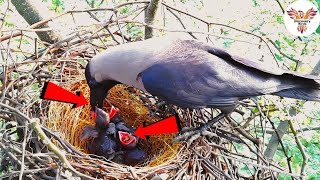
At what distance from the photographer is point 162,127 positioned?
7.63 feet

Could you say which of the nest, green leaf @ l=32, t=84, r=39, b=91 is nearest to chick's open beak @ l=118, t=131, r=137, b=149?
the nest

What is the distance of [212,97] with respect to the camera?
81.9 inches

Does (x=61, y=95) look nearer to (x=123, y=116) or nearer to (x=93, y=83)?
(x=93, y=83)

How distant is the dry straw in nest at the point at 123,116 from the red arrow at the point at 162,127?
0.09 feet

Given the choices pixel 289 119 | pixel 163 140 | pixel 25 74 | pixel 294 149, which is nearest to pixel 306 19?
pixel 294 149

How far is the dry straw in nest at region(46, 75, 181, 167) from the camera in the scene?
2172 millimetres

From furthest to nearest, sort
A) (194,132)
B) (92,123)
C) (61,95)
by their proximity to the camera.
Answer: (92,123)
(61,95)
(194,132)

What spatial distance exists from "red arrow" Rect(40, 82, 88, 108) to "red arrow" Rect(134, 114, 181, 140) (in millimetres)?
320

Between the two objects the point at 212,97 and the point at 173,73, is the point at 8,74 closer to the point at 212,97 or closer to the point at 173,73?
the point at 173,73

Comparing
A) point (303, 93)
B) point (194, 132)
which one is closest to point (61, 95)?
point (194, 132)

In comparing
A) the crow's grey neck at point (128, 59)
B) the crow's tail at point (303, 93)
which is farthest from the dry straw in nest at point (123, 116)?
the crow's tail at point (303, 93)

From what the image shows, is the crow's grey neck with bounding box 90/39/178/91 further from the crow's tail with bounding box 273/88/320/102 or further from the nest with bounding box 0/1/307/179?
the crow's tail with bounding box 273/88/320/102

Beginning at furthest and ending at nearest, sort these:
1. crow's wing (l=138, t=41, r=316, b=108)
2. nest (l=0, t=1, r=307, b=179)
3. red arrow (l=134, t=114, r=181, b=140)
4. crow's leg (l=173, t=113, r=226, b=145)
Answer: red arrow (l=134, t=114, r=181, b=140)
crow's leg (l=173, t=113, r=226, b=145)
crow's wing (l=138, t=41, r=316, b=108)
nest (l=0, t=1, r=307, b=179)

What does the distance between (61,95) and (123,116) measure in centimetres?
39
